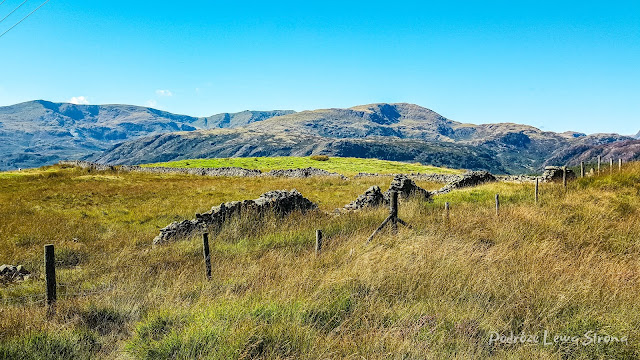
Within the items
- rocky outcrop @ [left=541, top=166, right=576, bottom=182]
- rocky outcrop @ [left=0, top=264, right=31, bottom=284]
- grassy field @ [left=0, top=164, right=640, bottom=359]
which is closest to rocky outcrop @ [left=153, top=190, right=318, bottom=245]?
grassy field @ [left=0, top=164, right=640, bottom=359]

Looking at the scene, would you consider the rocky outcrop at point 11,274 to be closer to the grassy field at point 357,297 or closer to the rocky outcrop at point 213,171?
the grassy field at point 357,297

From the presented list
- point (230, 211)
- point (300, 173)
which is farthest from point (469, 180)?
point (300, 173)

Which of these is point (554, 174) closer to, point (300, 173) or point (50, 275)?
point (300, 173)

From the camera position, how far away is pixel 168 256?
9656mm

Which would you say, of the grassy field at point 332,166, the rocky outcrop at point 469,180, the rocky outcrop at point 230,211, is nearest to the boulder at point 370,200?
the rocky outcrop at point 230,211

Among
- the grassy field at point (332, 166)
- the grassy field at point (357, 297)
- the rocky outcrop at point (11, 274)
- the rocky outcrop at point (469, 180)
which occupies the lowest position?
the rocky outcrop at point (11, 274)

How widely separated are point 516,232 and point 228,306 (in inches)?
292

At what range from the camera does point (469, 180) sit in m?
32.3

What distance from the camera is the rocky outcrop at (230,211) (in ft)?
41.2

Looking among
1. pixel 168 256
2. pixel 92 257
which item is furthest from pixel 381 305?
pixel 92 257

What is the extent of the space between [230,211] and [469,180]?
25.1m

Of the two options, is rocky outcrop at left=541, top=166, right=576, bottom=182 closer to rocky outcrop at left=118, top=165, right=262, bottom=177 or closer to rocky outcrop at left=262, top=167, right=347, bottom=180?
rocky outcrop at left=262, top=167, right=347, bottom=180

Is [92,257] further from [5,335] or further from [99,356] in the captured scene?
[99,356]

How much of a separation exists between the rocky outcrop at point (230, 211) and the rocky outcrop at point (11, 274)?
3.50 m
